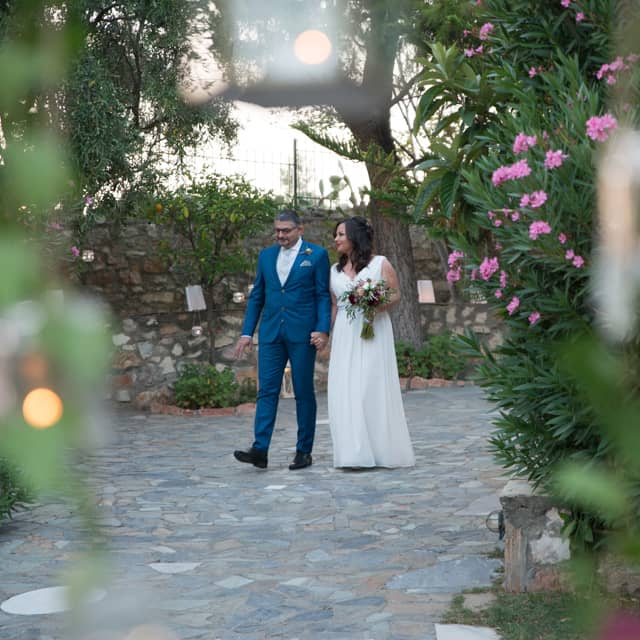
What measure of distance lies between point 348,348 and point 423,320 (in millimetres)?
7655

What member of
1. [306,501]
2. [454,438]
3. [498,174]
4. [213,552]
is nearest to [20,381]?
[498,174]

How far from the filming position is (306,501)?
19.1 ft

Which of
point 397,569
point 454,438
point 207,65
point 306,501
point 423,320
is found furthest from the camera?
point 423,320

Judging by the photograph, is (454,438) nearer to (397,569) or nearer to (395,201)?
(395,201)

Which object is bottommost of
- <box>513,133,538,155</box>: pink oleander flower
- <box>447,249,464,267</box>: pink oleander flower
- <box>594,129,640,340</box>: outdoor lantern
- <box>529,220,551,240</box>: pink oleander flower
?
<box>594,129,640,340</box>: outdoor lantern

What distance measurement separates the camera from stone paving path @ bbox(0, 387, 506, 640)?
357 centimetres

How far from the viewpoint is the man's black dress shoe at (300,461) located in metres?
7.07

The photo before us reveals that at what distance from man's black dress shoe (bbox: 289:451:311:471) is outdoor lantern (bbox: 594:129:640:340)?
6676 millimetres

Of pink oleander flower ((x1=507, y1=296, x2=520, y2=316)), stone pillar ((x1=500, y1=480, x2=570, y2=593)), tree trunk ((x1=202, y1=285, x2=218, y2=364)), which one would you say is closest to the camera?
pink oleander flower ((x1=507, y1=296, x2=520, y2=316))

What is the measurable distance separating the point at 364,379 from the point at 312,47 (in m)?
6.20

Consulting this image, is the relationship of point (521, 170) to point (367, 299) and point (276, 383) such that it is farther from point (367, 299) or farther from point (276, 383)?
point (276, 383)

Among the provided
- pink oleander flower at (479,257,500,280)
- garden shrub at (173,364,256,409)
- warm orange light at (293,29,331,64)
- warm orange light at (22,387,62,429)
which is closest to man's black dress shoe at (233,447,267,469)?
pink oleander flower at (479,257,500,280)

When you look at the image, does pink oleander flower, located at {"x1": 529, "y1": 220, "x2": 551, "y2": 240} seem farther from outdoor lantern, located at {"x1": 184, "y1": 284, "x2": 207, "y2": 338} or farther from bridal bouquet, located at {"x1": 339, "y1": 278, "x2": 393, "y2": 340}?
outdoor lantern, located at {"x1": 184, "y1": 284, "x2": 207, "y2": 338}

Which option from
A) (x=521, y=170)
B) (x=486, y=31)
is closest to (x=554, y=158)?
(x=521, y=170)
